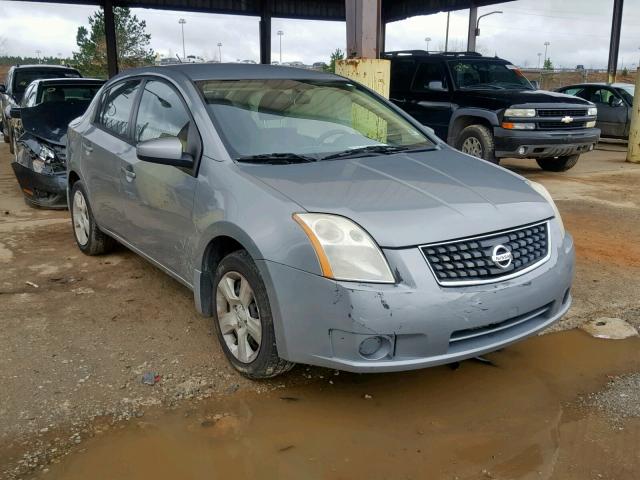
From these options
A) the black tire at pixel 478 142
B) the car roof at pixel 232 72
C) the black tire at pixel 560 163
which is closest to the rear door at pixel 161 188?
the car roof at pixel 232 72

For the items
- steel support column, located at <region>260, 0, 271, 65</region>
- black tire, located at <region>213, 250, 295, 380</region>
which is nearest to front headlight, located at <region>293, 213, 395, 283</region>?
black tire, located at <region>213, 250, 295, 380</region>

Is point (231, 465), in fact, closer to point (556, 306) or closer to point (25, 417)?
point (25, 417)

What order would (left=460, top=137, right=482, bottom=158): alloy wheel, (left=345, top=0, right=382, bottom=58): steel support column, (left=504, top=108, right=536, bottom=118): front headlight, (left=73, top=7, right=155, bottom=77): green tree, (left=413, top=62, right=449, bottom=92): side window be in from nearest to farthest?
(left=345, top=0, right=382, bottom=58): steel support column, (left=504, top=108, right=536, bottom=118): front headlight, (left=460, top=137, right=482, bottom=158): alloy wheel, (left=413, top=62, right=449, bottom=92): side window, (left=73, top=7, right=155, bottom=77): green tree

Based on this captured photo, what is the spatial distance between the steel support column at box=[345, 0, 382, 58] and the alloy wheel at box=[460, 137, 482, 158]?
2911 millimetres

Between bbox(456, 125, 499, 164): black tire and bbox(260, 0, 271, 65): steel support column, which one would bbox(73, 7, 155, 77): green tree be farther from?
bbox(456, 125, 499, 164): black tire

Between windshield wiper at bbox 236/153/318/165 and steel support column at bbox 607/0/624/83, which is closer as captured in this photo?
windshield wiper at bbox 236/153/318/165

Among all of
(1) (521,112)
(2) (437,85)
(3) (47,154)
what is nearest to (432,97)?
(2) (437,85)

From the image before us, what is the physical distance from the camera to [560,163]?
1088cm

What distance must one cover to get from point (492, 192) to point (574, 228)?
385cm

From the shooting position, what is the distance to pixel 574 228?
6527 millimetres

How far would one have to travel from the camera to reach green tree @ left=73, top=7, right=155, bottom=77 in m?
34.3

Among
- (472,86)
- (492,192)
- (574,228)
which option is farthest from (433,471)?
(472,86)

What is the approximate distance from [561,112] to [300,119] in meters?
7.00

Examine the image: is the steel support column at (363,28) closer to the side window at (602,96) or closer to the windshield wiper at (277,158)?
the windshield wiper at (277,158)
